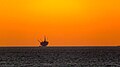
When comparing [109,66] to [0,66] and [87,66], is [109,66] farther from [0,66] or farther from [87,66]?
[0,66]

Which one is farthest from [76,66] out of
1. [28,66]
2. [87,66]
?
[28,66]

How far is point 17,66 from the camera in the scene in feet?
390

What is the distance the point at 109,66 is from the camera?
11844 cm

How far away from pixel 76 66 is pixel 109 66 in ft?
26.8

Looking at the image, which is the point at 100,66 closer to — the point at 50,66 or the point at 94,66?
the point at 94,66

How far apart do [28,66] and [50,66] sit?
5815 mm

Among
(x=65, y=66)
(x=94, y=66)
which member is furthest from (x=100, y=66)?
(x=65, y=66)

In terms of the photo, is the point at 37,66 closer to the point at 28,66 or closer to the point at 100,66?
the point at 28,66

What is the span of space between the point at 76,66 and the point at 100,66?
5928mm

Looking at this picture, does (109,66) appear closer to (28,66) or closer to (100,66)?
(100,66)

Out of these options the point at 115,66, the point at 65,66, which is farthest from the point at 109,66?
the point at 65,66

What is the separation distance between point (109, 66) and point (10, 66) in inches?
966

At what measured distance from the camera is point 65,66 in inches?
4636

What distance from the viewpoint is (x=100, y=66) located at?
117250mm
